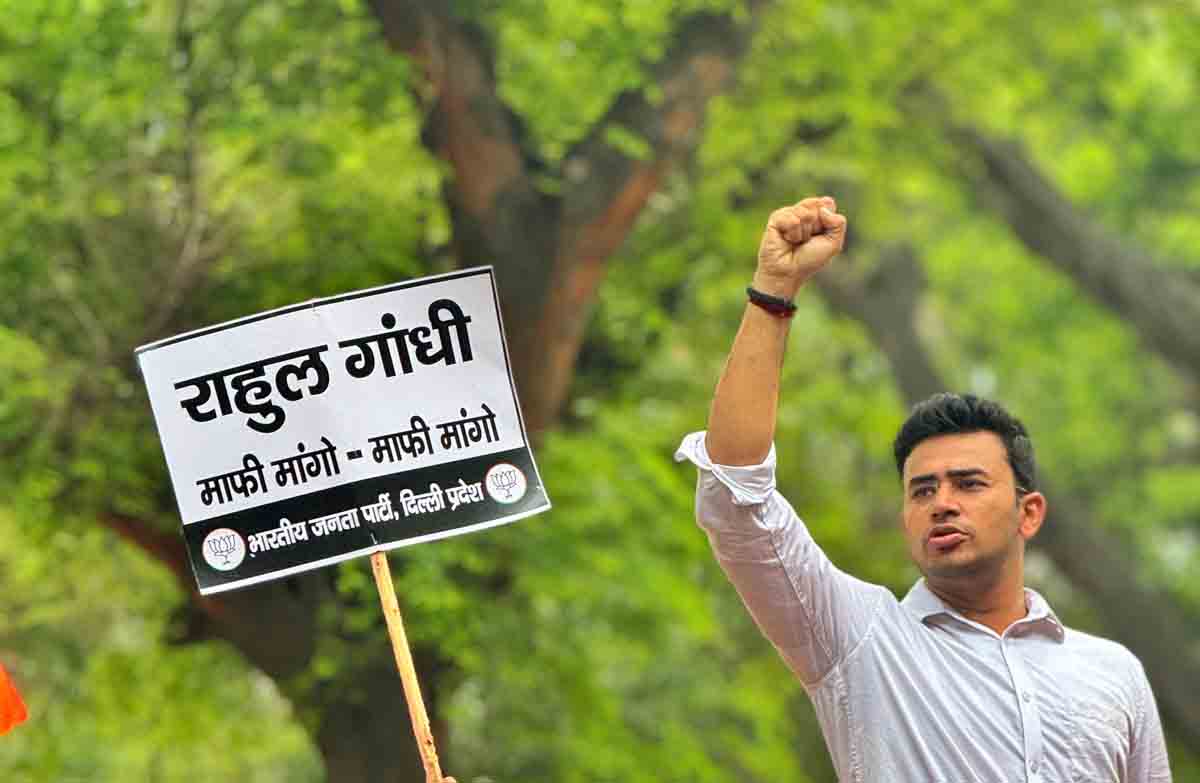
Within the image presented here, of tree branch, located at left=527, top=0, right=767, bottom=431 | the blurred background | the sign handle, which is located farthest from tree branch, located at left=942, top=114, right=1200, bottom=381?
the sign handle

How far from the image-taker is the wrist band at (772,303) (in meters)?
3.58

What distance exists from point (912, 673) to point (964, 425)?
49cm

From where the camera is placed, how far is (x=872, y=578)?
1395cm

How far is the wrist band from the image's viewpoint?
3582mm

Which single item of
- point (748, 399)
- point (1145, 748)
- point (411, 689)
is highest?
point (748, 399)

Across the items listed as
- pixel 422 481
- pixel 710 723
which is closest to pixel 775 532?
pixel 422 481

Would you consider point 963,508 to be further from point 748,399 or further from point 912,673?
point 748,399

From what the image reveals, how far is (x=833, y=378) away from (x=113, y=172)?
6.76m

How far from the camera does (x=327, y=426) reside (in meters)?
4.58

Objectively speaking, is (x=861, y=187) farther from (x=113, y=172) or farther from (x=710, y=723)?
(x=113, y=172)

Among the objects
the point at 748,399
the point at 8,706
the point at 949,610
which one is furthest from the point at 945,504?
the point at 8,706

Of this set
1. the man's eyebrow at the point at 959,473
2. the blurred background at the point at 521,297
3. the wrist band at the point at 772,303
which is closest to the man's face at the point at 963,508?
the man's eyebrow at the point at 959,473

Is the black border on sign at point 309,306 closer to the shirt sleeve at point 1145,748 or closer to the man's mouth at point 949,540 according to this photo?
the man's mouth at point 949,540

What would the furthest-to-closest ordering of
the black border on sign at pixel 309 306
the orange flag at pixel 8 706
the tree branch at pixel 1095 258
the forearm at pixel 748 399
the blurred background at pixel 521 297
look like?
1. the tree branch at pixel 1095 258
2. the blurred background at pixel 521 297
3. the orange flag at pixel 8 706
4. the black border on sign at pixel 309 306
5. the forearm at pixel 748 399
